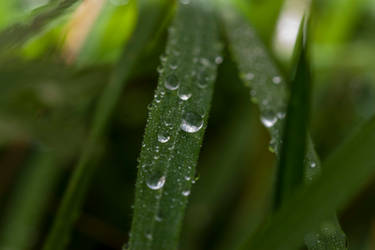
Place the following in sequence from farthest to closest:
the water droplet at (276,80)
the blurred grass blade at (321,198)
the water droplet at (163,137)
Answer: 1. the water droplet at (276,80)
2. the water droplet at (163,137)
3. the blurred grass blade at (321,198)

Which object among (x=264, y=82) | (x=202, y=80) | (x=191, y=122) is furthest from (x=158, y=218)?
(x=264, y=82)

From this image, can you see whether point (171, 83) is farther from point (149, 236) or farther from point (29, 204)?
point (29, 204)

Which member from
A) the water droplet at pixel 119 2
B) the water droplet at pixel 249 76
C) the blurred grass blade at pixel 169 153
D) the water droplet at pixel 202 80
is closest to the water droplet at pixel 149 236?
the blurred grass blade at pixel 169 153

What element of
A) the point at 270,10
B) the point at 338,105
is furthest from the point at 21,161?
the point at 338,105

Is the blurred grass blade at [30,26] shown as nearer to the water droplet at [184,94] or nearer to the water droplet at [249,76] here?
the water droplet at [184,94]

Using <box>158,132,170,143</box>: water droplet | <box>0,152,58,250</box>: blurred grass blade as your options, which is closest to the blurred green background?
<box>0,152,58,250</box>: blurred grass blade

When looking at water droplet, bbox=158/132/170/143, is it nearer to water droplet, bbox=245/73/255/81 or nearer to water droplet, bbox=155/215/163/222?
water droplet, bbox=155/215/163/222
